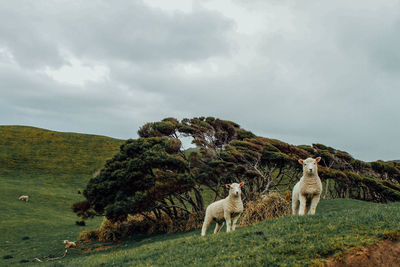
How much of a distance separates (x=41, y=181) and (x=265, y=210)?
1886 inches

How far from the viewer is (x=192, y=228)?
2336 cm

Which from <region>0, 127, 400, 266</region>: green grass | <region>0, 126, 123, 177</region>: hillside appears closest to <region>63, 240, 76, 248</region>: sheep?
<region>0, 127, 400, 266</region>: green grass

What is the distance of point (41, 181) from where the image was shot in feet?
181

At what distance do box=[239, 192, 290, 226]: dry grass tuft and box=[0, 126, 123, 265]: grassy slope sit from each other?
Result: 49.4 feet

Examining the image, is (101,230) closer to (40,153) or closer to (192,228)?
(192,228)

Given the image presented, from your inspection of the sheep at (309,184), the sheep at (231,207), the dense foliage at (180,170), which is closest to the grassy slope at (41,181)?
the dense foliage at (180,170)

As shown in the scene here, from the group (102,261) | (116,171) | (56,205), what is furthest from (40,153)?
(102,261)

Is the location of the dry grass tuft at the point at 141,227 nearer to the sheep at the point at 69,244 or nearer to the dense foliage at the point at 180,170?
the dense foliage at the point at 180,170

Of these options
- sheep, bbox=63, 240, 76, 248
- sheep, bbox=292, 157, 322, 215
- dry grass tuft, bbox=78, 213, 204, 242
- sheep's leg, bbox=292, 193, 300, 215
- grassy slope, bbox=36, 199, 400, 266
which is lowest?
sheep, bbox=63, 240, 76, 248

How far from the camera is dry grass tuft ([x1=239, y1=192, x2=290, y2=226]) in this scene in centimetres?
1928

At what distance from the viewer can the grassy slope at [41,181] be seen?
2844cm

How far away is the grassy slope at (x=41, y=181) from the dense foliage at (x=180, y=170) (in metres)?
7.24

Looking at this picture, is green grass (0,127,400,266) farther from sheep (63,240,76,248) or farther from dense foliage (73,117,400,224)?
dense foliage (73,117,400,224)

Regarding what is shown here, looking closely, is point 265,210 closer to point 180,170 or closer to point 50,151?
point 180,170
